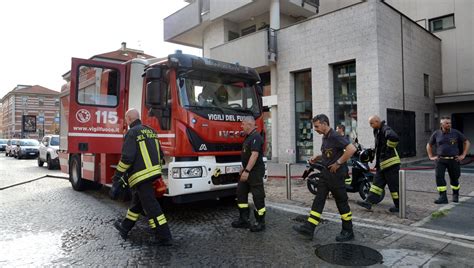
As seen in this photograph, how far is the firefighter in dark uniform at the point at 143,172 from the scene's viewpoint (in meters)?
4.79

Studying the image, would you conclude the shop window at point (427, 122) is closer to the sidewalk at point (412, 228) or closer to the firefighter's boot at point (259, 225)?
the sidewalk at point (412, 228)

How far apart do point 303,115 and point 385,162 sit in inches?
401

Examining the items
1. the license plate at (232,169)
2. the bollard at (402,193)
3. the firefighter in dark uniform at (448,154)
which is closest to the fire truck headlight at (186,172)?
the license plate at (232,169)

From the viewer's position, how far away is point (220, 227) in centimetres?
573

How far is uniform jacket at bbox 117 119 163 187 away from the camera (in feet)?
15.7

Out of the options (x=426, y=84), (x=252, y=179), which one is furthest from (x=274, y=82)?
(x=252, y=179)

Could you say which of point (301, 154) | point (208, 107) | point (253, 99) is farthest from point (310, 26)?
point (208, 107)

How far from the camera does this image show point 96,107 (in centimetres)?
766

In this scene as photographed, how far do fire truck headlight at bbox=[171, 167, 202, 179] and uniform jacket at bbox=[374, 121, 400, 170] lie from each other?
11.2 ft

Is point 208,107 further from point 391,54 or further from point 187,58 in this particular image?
point 391,54

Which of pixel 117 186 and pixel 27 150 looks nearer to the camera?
pixel 117 186

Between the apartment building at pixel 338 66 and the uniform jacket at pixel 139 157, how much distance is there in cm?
1063

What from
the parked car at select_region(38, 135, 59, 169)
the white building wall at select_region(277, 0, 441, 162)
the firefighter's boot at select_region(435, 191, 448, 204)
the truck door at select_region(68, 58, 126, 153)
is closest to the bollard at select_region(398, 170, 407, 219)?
the firefighter's boot at select_region(435, 191, 448, 204)

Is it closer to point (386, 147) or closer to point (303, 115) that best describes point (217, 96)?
point (386, 147)
